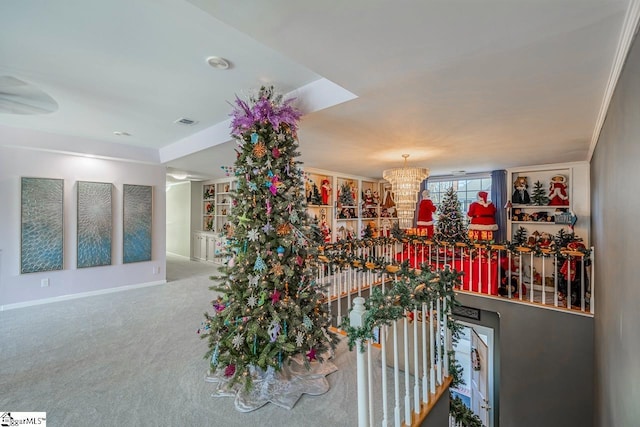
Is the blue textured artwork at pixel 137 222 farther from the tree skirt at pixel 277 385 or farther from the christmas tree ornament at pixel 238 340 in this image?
the christmas tree ornament at pixel 238 340

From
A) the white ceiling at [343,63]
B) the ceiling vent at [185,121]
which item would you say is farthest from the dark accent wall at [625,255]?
the ceiling vent at [185,121]

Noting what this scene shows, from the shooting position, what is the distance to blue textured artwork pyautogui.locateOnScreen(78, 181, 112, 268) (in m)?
4.37

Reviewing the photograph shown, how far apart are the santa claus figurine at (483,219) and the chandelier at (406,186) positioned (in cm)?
250

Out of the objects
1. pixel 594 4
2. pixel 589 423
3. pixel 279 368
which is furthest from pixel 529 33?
pixel 589 423

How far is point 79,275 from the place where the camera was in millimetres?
4363

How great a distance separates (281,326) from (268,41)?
2001mm

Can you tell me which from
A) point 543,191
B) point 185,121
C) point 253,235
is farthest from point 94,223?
point 543,191

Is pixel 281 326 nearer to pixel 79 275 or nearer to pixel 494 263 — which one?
pixel 494 263

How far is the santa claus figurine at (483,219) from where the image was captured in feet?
17.6

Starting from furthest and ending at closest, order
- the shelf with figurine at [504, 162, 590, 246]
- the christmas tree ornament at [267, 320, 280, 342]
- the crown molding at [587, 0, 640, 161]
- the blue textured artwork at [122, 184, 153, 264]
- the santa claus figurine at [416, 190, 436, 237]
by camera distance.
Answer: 1. the santa claus figurine at [416, 190, 436, 237]
2. the blue textured artwork at [122, 184, 153, 264]
3. the shelf with figurine at [504, 162, 590, 246]
4. the christmas tree ornament at [267, 320, 280, 342]
5. the crown molding at [587, 0, 640, 161]

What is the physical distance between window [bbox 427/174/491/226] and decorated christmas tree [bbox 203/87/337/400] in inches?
208

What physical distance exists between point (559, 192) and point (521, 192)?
566mm

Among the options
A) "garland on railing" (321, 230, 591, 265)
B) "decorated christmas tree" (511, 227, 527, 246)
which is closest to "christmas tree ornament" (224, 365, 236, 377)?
"garland on railing" (321, 230, 591, 265)

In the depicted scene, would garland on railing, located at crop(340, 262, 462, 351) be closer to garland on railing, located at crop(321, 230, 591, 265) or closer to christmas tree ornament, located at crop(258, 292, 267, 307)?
christmas tree ornament, located at crop(258, 292, 267, 307)
